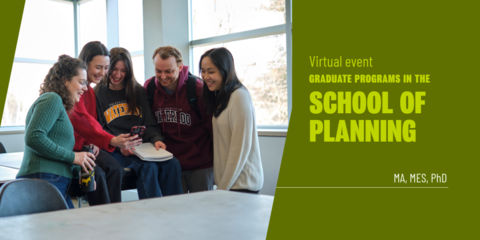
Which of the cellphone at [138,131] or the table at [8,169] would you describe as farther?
the cellphone at [138,131]

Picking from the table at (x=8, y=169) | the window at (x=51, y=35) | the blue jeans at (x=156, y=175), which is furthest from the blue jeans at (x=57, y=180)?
the window at (x=51, y=35)

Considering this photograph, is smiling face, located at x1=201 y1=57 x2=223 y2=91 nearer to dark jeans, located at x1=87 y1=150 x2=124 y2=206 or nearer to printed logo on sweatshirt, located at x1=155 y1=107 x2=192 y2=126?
printed logo on sweatshirt, located at x1=155 y1=107 x2=192 y2=126

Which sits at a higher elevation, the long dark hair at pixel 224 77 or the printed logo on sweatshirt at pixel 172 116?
the long dark hair at pixel 224 77

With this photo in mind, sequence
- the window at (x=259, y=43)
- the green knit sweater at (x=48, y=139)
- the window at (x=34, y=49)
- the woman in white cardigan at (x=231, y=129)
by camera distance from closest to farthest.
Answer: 1. the green knit sweater at (x=48, y=139)
2. the woman in white cardigan at (x=231, y=129)
3. the window at (x=259, y=43)
4. the window at (x=34, y=49)

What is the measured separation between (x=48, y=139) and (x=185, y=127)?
757mm

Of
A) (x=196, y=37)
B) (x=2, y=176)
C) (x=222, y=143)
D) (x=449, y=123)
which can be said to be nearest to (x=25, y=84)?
(x=196, y=37)

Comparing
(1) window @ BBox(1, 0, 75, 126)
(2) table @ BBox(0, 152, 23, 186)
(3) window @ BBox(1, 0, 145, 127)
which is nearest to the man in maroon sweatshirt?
(2) table @ BBox(0, 152, 23, 186)

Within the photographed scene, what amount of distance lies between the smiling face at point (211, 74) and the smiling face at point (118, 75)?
542 mm

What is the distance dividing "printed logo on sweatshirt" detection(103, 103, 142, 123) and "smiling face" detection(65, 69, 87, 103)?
32 cm

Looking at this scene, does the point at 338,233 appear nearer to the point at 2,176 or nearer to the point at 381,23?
the point at 381,23

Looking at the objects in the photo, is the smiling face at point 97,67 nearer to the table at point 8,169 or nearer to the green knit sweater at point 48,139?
the green knit sweater at point 48,139

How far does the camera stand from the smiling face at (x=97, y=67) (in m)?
2.19

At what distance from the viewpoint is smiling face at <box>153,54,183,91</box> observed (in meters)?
2.26

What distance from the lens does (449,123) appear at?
1.23 meters
